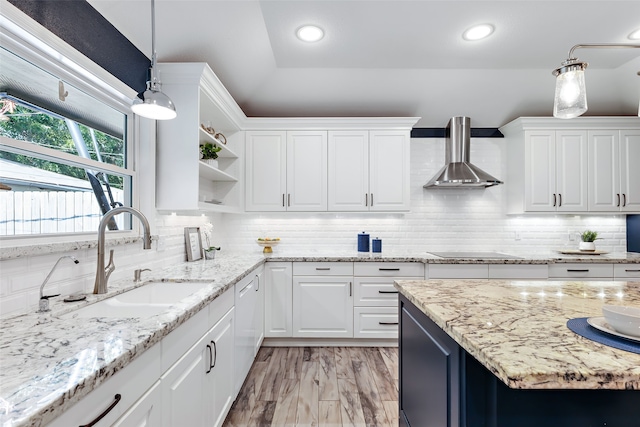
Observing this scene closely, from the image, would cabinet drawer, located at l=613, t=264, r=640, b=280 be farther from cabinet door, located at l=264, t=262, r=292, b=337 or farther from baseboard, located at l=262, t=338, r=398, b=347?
cabinet door, located at l=264, t=262, r=292, b=337

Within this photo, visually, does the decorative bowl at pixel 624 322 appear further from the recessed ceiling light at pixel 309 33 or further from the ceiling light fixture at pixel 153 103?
the recessed ceiling light at pixel 309 33

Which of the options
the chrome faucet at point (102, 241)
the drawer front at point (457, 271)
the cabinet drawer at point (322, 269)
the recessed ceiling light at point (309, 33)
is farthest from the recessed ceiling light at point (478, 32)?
the chrome faucet at point (102, 241)

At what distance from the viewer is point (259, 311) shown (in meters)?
2.94

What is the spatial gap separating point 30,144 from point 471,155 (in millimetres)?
4039

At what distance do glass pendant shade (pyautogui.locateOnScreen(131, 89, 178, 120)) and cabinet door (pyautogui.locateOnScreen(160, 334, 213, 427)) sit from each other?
1.17m

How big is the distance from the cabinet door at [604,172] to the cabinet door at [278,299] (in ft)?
11.5

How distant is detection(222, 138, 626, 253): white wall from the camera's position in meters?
3.75

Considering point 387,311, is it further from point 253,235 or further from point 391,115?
point 391,115

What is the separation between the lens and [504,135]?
151 inches

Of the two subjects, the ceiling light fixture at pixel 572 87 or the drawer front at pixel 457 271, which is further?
the drawer front at pixel 457 271

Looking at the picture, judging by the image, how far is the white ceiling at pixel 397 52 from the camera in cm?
230

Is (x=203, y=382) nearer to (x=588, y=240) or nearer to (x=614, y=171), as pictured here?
(x=588, y=240)

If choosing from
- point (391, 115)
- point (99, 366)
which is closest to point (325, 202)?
point (391, 115)

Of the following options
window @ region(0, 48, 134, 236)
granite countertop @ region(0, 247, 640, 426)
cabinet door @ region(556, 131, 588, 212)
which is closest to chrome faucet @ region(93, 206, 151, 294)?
granite countertop @ region(0, 247, 640, 426)
